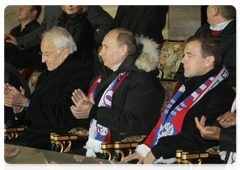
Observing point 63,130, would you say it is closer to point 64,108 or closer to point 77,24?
point 64,108

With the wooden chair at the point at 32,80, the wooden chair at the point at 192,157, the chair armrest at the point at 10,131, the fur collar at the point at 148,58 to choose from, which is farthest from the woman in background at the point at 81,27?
the wooden chair at the point at 192,157

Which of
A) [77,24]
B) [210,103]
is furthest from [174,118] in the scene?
[77,24]

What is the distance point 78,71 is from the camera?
3119 mm

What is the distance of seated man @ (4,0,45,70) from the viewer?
468cm

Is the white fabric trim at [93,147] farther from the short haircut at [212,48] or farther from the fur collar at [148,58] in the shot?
the short haircut at [212,48]

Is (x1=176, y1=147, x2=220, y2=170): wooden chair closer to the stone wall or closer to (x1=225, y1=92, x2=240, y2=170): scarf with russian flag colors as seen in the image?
(x1=225, y1=92, x2=240, y2=170): scarf with russian flag colors

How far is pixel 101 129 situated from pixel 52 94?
0.67 metres

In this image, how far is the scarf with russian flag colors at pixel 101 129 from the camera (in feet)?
8.67

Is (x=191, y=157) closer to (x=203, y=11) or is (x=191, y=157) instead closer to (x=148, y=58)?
(x=148, y=58)

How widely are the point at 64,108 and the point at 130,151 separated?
28.1 inches

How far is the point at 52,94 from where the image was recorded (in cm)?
309

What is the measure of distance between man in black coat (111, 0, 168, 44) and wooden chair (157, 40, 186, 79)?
0.41 meters

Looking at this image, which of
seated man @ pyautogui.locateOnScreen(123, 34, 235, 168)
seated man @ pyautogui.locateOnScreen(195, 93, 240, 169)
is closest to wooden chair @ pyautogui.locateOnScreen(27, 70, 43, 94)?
seated man @ pyautogui.locateOnScreen(123, 34, 235, 168)

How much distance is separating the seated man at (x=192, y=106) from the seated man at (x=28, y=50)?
106 inches
